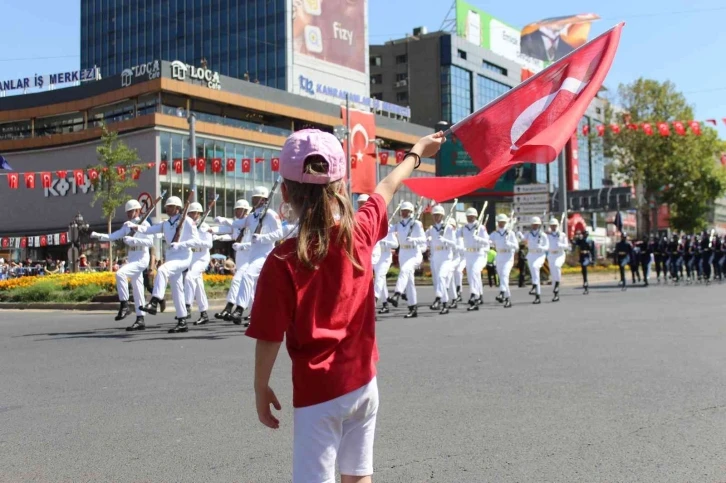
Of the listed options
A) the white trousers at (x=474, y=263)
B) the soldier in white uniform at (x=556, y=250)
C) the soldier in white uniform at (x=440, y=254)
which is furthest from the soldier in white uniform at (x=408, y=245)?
the soldier in white uniform at (x=556, y=250)

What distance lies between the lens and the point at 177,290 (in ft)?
44.7

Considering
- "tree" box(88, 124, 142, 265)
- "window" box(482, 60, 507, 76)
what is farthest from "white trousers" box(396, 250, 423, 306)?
"window" box(482, 60, 507, 76)

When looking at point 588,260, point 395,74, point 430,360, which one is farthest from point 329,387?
point 395,74

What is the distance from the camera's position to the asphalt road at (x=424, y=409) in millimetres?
4863

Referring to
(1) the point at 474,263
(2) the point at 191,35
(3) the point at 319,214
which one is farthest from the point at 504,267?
(2) the point at 191,35

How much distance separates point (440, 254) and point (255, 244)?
563 cm

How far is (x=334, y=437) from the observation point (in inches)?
115

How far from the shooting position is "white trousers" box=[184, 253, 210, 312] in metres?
14.1

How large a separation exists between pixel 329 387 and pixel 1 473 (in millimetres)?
3010

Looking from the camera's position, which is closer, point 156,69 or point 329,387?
point 329,387

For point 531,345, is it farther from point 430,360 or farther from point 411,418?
point 411,418

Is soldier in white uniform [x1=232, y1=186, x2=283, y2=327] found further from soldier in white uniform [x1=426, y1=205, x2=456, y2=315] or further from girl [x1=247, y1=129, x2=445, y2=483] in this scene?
girl [x1=247, y1=129, x2=445, y2=483]

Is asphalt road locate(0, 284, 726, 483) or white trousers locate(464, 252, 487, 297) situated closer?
asphalt road locate(0, 284, 726, 483)

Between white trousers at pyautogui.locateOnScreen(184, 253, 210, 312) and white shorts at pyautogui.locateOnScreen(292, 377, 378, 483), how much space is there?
1130 centimetres
